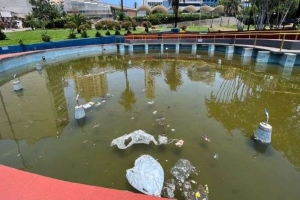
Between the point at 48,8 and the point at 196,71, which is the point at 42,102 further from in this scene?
the point at 48,8

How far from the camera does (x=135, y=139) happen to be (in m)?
5.06

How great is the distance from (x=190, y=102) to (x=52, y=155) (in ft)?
16.7

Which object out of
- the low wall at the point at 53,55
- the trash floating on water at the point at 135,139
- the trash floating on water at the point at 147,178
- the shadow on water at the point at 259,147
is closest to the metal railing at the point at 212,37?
the low wall at the point at 53,55

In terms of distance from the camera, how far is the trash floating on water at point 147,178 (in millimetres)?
3365

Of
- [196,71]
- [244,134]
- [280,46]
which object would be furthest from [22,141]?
[280,46]

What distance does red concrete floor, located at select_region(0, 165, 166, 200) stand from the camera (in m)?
2.64

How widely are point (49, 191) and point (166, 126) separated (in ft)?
12.0

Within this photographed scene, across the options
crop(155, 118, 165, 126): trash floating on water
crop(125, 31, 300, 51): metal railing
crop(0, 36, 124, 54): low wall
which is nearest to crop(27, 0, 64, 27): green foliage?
crop(0, 36, 124, 54): low wall

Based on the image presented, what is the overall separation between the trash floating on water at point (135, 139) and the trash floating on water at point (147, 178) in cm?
113

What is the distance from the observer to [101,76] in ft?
36.9

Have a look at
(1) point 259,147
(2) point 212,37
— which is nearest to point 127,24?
(2) point 212,37

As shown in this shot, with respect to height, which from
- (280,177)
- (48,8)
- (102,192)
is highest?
(48,8)

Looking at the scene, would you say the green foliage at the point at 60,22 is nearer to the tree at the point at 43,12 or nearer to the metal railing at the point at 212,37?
the tree at the point at 43,12

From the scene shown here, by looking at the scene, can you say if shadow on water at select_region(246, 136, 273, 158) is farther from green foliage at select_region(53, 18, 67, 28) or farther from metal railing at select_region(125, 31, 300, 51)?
green foliage at select_region(53, 18, 67, 28)
